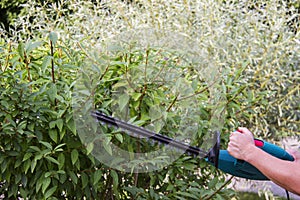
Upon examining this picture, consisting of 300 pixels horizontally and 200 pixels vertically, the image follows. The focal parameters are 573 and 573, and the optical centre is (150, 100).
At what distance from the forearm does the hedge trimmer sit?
12 cm

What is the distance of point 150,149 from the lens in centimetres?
277

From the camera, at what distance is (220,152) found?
2379 millimetres

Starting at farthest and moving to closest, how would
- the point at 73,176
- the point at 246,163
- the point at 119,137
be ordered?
the point at 73,176 < the point at 119,137 < the point at 246,163

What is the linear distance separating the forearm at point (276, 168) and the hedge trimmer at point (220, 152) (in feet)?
0.41

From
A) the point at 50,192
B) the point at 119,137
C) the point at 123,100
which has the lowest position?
the point at 50,192

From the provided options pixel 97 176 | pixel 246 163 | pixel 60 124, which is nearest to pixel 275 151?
pixel 246 163

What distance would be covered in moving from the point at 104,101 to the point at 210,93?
56cm

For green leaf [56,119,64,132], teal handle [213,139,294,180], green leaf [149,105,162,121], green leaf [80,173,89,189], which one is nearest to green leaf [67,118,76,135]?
A: green leaf [56,119,64,132]

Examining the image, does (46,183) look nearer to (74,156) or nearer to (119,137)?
(74,156)

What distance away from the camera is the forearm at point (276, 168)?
2.14 meters

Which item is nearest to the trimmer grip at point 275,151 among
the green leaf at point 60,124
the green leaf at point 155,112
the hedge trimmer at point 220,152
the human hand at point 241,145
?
the hedge trimmer at point 220,152

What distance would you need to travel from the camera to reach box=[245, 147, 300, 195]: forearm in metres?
2.14

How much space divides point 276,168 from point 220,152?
30cm

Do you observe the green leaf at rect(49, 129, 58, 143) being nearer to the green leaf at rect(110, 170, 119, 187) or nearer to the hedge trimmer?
the hedge trimmer
